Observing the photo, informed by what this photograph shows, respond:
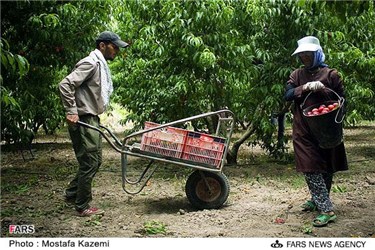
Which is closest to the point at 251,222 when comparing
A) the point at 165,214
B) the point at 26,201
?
the point at 165,214

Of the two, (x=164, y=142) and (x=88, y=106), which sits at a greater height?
(x=88, y=106)

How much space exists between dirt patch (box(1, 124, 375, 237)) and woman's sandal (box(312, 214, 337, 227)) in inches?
2.3

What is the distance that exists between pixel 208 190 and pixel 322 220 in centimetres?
121

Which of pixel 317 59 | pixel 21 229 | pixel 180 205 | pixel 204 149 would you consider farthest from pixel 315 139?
pixel 21 229

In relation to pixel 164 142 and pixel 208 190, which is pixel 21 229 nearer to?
pixel 164 142

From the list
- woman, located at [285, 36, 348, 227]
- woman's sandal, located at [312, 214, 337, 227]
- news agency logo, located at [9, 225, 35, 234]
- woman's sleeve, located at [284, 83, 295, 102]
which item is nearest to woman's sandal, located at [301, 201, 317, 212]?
woman, located at [285, 36, 348, 227]

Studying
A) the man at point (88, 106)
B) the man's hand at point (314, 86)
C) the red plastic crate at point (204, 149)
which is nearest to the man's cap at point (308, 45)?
the man's hand at point (314, 86)

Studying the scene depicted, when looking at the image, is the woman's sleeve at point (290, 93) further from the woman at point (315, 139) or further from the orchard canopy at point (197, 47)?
the orchard canopy at point (197, 47)

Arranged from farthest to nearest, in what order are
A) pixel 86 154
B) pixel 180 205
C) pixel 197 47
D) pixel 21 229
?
pixel 197 47, pixel 180 205, pixel 86 154, pixel 21 229

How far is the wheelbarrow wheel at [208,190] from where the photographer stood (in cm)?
509

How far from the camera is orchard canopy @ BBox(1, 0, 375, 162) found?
20.2 feet

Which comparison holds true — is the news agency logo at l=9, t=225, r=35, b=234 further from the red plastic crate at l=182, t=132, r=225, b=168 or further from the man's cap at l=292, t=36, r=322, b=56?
the man's cap at l=292, t=36, r=322, b=56

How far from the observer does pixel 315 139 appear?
4.51 metres
